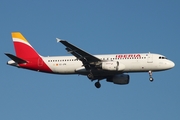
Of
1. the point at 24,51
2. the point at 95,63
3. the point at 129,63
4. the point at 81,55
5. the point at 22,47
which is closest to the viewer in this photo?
the point at 81,55

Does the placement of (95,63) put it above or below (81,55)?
below

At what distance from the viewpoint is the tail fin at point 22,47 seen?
241 feet

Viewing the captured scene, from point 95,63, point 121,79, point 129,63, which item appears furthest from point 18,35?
point 129,63

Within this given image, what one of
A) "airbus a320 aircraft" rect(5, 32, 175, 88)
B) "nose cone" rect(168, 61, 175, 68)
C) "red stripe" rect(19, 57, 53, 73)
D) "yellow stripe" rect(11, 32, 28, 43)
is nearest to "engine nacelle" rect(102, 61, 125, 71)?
"airbus a320 aircraft" rect(5, 32, 175, 88)

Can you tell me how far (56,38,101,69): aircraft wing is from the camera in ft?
210

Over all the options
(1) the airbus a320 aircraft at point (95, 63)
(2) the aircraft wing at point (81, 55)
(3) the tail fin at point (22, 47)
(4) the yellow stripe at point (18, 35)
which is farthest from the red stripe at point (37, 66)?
(2) the aircraft wing at point (81, 55)

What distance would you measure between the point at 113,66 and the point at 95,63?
276cm

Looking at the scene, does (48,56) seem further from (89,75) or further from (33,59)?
(89,75)

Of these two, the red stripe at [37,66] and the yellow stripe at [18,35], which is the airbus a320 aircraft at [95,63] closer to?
the red stripe at [37,66]

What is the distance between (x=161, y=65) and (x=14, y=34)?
76.5 ft

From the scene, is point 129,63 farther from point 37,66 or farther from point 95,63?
point 37,66

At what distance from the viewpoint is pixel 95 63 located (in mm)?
67938

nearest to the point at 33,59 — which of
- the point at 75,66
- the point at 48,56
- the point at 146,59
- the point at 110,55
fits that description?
the point at 48,56

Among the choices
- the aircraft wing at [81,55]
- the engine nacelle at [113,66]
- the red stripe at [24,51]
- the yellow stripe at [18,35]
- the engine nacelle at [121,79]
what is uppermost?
the yellow stripe at [18,35]
